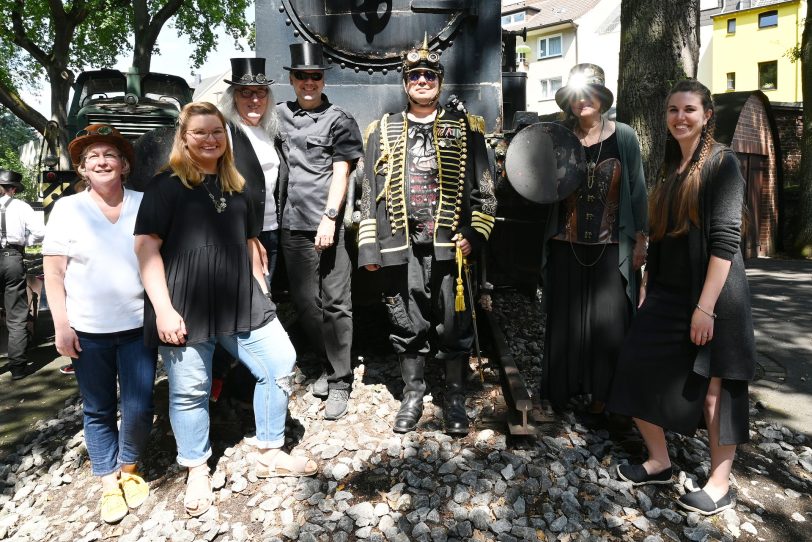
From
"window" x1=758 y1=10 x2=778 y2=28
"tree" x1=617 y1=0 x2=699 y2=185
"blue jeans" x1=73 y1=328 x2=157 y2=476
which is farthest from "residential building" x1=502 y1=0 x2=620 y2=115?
"blue jeans" x1=73 y1=328 x2=157 y2=476

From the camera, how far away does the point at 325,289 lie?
349 centimetres

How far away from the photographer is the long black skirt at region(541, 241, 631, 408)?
126 inches

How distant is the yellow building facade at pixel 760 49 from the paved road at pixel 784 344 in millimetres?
22132

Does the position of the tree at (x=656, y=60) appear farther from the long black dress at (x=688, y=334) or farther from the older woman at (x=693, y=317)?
the long black dress at (x=688, y=334)

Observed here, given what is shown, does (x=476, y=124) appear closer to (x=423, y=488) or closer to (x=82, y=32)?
(x=423, y=488)

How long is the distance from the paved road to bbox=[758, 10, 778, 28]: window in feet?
80.6

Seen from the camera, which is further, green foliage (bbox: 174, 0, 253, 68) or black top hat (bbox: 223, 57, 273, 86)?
green foliage (bbox: 174, 0, 253, 68)

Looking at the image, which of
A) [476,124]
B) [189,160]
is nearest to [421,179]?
[476,124]

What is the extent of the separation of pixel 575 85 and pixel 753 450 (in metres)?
2.19

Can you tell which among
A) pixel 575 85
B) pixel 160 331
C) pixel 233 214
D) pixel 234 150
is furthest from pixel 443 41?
pixel 160 331

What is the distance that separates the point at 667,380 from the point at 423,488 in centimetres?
118

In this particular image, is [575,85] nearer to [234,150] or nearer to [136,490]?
[234,150]

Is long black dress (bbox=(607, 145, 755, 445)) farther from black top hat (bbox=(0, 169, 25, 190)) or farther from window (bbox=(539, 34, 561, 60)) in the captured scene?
window (bbox=(539, 34, 561, 60))

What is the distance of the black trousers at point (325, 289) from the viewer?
346 centimetres
